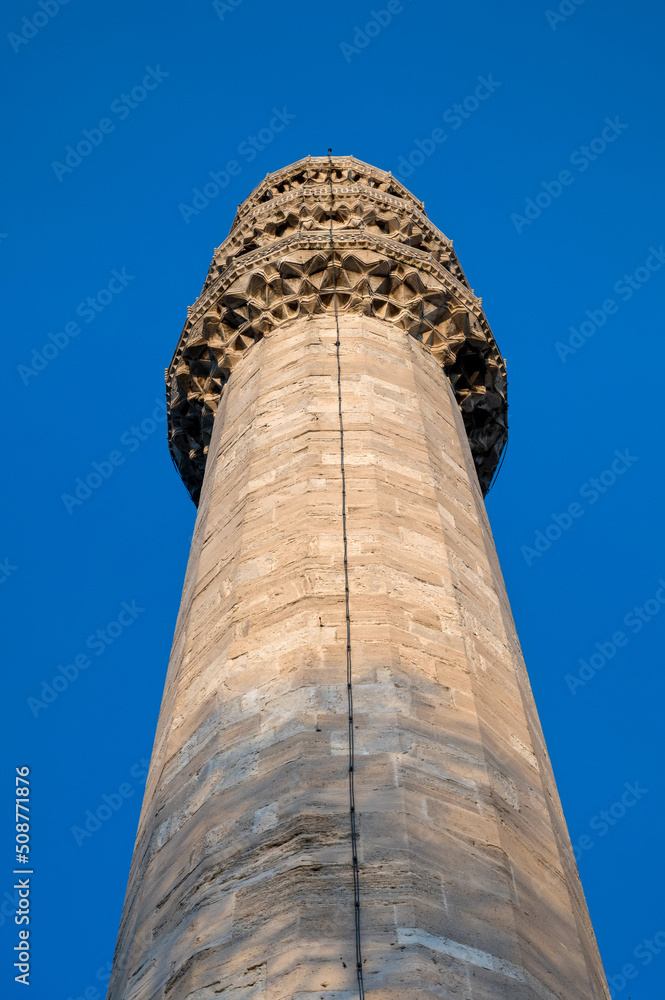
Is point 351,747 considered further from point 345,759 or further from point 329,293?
point 329,293

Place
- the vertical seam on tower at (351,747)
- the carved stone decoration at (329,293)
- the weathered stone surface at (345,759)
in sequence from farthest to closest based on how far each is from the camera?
the carved stone decoration at (329,293)
the weathered stone surface at (345,759)
the vertical seam on tower at (351,747)

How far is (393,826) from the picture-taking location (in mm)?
8352

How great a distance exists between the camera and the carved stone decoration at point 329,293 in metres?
16.2

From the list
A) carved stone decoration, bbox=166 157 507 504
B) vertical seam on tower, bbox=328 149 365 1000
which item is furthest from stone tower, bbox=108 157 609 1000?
carved stone decoration, bbox=166 157 507 504

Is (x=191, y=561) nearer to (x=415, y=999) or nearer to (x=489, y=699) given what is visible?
(x=489, y=699)

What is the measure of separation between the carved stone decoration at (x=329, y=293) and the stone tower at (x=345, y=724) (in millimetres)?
118

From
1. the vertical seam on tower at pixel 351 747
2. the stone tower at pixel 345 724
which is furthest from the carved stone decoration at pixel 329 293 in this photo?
the vertical seam on tower at pixel 351 747

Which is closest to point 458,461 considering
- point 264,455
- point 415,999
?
point 264,455

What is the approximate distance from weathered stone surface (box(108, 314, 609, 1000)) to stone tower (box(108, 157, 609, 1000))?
2 centimetres

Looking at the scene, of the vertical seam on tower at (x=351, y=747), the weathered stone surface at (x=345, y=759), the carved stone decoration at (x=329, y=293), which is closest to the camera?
the vertical seam on tower at (x=351, y=747)

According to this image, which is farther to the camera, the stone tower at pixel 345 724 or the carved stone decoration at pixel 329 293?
the carved stone decoration at pixel 329 293

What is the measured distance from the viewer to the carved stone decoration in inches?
637

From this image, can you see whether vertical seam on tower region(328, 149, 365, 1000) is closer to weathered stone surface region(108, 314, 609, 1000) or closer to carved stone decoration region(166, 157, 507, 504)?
weathered stone surface region(108, 314, 609, 1000)

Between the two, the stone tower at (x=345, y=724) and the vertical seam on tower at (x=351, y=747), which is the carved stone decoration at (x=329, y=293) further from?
the vertical seam on tower at (x=351, y=747)
